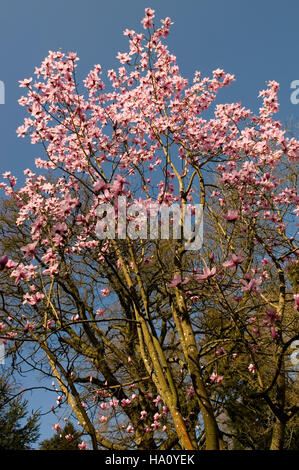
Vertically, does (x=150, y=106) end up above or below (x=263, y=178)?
above

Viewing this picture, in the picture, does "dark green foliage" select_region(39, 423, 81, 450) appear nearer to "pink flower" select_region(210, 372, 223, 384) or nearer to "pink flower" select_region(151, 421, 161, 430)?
"pink flower" select_region(151, 421, 161, 430)

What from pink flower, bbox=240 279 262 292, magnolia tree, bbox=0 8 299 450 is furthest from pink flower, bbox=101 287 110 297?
pink flower, bbox=240 279 262 292

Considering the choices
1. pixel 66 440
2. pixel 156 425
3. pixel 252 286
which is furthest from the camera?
pixel 66 440

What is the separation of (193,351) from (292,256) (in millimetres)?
2006

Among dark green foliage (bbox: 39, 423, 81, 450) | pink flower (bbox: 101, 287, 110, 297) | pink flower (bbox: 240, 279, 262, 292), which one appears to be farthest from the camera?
pink flower (bbox: 101, 287, 110, 297)

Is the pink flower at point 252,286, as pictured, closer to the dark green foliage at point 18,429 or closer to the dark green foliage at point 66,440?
the dark green foliage at point 66,440

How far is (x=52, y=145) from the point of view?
227 inches

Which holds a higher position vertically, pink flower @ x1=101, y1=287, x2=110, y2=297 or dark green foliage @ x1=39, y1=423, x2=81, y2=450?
pink flower @ x1=101, y1=287, x2=110, y2=297

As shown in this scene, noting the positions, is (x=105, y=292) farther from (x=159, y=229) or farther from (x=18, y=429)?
(x=18, y=429)

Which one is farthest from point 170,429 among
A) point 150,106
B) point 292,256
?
point 150,106

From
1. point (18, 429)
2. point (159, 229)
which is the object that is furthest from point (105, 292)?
point (18, 429)

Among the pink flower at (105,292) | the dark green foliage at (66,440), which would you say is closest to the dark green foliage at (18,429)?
the dark green foliage at (66,440)
